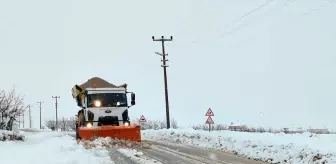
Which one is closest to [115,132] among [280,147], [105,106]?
[105,106]

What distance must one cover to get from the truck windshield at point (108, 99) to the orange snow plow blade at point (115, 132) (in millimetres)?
2009

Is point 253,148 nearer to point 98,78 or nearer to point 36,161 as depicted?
point 36,161

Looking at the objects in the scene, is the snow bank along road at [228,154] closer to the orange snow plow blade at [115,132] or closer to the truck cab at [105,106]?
the orange snow plow blade at [115,132]

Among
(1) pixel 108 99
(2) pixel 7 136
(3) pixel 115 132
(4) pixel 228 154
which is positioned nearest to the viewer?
(4) pixel 228 154

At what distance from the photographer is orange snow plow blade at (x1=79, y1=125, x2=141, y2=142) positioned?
68.4ft

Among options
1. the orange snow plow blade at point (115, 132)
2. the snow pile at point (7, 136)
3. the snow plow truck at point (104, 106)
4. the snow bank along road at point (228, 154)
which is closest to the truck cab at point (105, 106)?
the snow plow truck at point (104, 106)

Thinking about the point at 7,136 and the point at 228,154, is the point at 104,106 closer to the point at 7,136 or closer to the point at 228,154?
the point at 7,136

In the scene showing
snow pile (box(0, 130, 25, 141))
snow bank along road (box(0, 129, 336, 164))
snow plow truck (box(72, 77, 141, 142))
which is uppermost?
snow plow truck (box(72, 77, 141, 142))

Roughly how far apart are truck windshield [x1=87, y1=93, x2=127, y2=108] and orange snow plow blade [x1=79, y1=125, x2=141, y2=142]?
2.01 meters

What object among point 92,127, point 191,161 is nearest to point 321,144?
point 191,161

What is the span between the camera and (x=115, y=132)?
20984 millimetres

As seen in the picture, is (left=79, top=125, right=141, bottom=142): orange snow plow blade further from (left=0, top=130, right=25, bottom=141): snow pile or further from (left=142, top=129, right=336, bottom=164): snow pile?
(left=0, top=130, right=25, bottom=141): snow pile

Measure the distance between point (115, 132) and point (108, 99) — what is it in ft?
8.36

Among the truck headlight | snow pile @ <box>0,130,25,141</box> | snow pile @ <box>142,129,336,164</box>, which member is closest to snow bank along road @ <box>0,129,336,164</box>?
snow pile @ <box>142,129,336,164</box>
